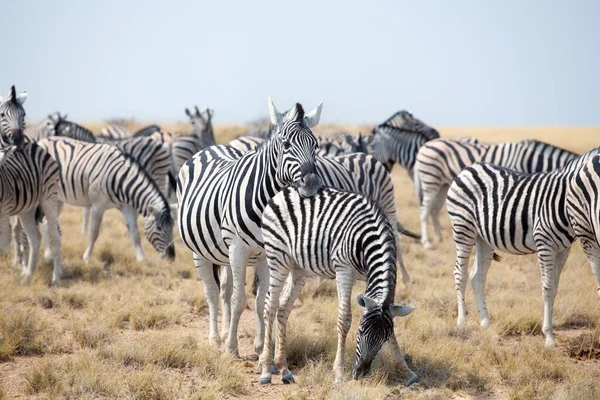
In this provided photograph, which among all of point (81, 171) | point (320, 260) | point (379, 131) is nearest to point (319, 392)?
point (320, 260)

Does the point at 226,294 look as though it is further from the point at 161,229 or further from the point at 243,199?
the point at 161,229

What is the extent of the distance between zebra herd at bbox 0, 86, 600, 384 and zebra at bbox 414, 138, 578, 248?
3653mm

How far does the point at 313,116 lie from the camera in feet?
21.5

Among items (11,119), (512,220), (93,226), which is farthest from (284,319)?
(11,119)

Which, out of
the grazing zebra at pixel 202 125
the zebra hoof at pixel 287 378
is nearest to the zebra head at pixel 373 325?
the zebra hoof at pixel 287 378

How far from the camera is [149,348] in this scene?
6.57 m

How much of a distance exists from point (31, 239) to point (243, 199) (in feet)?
16.0

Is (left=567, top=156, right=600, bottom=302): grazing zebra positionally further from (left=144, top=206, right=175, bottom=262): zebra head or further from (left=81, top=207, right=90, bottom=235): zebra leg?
(left=81, top=207, right=90, bottom=235): zebra leg

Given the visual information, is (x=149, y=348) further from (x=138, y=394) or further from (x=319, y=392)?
(x=319, y=392)

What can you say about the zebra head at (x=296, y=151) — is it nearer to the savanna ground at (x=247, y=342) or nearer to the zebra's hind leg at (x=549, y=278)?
the savanna ground at (x=247, y=342)

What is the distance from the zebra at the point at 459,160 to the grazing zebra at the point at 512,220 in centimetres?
440

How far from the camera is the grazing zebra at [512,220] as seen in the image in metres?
6.93

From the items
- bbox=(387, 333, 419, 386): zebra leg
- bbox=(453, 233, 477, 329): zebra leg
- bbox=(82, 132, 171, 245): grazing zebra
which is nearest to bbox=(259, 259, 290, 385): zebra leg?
bbox=(387, 333, 419, 386): zebra leg

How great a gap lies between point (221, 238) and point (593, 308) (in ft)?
17.2
